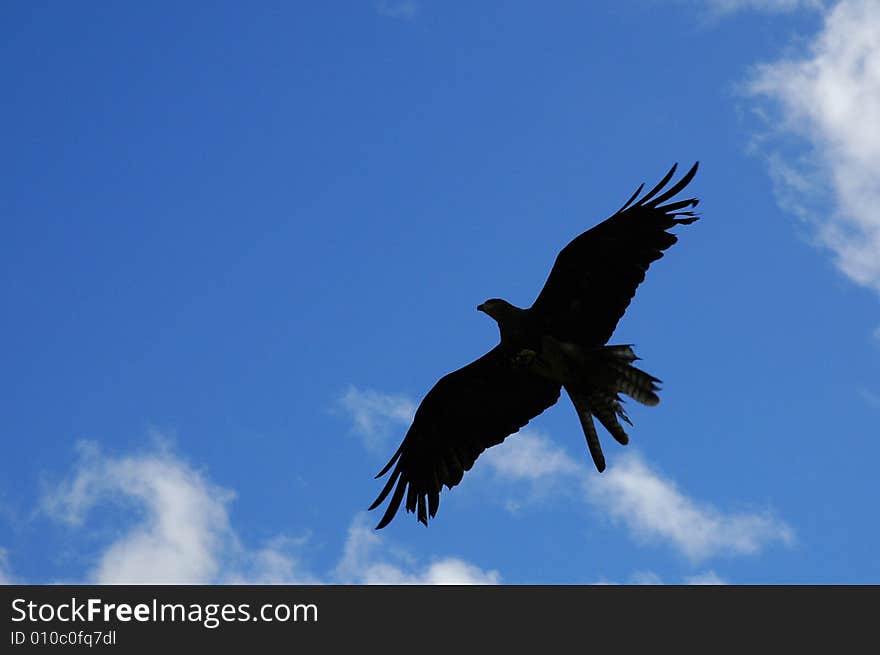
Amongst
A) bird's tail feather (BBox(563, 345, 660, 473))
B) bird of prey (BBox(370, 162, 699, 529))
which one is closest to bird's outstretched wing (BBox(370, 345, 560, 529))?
bird of prey (BBox(370, 162, 699, 529))

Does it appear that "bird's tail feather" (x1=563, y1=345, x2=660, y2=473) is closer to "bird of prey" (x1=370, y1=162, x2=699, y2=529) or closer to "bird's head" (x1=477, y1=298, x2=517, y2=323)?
"bird of prey" (x1=370, y1=162, x2=699, y2=529)

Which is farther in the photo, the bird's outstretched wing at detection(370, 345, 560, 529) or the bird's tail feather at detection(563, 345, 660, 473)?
the bird's outstretched wing at detection(370, 345, 560, 529)

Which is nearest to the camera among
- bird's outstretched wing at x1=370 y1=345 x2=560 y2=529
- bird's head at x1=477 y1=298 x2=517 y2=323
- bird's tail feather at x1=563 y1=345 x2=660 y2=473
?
bird's tail feather at x1=563 y1=345 x2=660 y2=473

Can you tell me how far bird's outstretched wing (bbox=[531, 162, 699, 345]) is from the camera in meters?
12.1

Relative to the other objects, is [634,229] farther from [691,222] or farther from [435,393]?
[435,393]

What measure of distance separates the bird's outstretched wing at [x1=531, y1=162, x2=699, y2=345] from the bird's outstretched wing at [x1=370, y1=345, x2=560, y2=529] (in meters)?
0.94

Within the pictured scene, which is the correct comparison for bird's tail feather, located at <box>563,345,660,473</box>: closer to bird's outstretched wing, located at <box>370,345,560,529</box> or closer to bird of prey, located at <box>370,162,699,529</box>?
bird of prey, located at <box>370,162,699,529</box>

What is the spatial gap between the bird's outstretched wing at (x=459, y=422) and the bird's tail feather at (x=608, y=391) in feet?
3.17

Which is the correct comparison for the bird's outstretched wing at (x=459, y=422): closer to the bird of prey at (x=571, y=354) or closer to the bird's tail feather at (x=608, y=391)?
the bird of prey at (x=571, y=354)

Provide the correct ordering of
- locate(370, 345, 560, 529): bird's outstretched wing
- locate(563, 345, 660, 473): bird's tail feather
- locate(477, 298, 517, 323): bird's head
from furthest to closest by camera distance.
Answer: locate(370, 345, 560, 529): bird's outstretched wing, locate(477, 298, 517, 323): bird's head, locate(563, 345, 660, 473): bird's tail feather

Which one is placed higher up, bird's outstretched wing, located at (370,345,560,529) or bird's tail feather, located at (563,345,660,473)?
bird's outstretched wing, located at (370,345,560,529)
